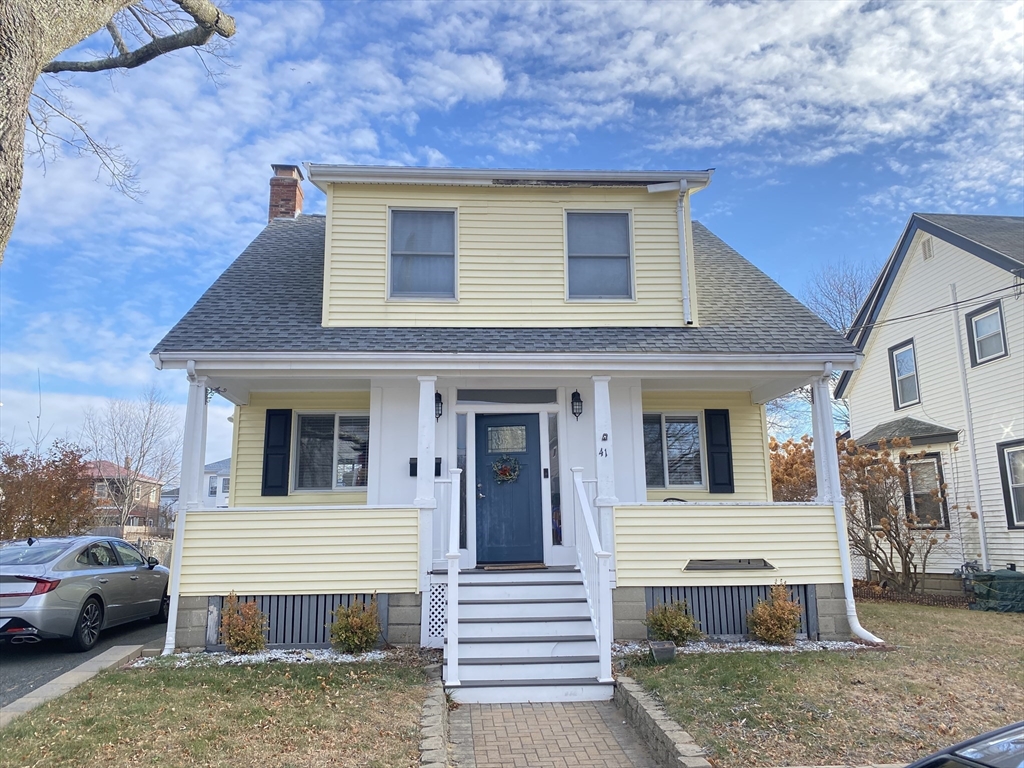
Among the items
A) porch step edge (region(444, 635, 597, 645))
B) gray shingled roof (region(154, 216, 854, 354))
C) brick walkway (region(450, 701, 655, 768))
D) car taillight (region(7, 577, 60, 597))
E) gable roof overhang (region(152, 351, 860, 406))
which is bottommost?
brick walkway (region(450, 701, 655, 768))

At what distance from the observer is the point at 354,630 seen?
770 cm

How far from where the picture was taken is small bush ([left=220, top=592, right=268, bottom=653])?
7746 millimetres

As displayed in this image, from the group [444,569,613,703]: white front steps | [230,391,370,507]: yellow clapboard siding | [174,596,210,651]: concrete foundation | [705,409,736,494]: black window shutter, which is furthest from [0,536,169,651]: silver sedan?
[705,409,736,494]: black window shutter

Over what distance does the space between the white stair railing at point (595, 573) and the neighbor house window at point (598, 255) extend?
2794 mm

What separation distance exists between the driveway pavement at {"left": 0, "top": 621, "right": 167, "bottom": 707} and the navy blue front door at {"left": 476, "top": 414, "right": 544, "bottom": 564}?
4079 millimetres

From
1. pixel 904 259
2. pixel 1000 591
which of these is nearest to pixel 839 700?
pixel 1000 591

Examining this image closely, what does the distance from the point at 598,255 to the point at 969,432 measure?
964cm

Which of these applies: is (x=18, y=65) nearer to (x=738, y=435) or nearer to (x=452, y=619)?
(x=452, y=619)

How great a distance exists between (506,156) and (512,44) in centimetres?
206

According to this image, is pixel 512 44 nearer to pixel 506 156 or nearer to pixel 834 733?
pixel 506 156

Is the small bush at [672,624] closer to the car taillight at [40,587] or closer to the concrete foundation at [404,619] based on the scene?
the concrete foundation at [404,619]

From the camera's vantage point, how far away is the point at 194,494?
327 inches

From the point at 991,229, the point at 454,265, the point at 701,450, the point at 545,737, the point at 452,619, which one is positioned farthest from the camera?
the point at 991,229

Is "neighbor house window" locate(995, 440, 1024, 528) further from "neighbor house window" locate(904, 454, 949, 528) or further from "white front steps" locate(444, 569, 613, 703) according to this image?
"white front steps" locate(444, 569, 613, 703)
